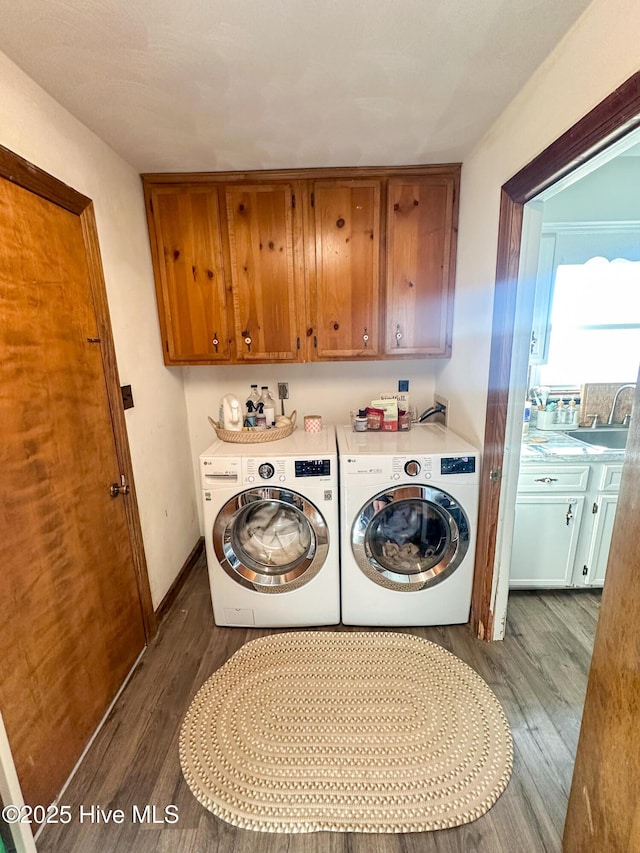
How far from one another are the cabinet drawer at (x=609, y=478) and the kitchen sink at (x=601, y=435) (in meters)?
0.40

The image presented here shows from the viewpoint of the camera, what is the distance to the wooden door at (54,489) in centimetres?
111

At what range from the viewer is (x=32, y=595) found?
1.17m

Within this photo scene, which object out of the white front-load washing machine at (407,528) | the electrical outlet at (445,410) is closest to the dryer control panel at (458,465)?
the white front-load washing machine at (407,528)

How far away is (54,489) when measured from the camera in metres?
1.27

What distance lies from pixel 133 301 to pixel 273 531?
140 cm

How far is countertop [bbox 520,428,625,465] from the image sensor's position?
1.91 metres

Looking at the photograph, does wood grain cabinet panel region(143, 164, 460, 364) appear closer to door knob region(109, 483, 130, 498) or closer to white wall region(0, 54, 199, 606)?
white wall region(0, 54, 199, 606)

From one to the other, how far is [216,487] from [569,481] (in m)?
1.84

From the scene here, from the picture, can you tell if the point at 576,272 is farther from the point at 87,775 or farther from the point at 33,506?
the point at 87,775

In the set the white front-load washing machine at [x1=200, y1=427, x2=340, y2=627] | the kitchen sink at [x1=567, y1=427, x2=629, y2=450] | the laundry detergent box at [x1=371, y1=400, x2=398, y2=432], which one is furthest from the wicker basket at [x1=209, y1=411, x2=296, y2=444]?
the kitchen sink at [x1=567, y1=427, x2=629, y2=450]

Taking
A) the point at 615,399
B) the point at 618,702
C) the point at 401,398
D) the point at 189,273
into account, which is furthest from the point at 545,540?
the point at 189,273

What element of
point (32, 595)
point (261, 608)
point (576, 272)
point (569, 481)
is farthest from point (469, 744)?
point (576, 272)

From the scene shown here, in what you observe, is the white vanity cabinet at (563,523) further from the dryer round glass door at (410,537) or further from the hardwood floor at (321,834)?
the dryer round glass door at (410,537)

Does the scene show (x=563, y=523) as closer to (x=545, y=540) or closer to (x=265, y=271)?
(x=545, y=540)
